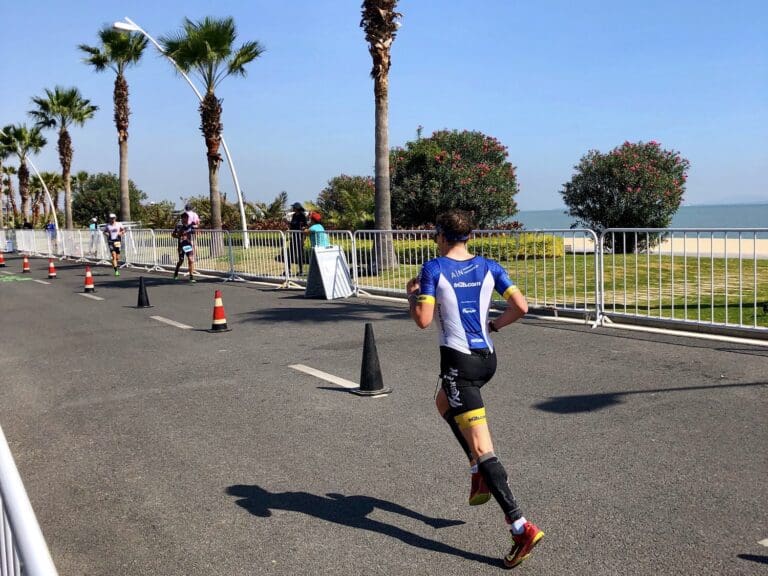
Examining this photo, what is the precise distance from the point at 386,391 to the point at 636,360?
2.91m

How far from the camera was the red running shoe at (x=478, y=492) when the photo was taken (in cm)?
406

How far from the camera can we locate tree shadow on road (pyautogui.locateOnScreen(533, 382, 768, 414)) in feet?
21.1

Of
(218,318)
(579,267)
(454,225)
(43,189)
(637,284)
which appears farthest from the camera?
(43,189)

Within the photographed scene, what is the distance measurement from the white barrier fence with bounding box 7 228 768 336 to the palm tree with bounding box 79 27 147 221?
18.5m

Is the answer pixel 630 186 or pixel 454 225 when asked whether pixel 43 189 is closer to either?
pixel 630 186

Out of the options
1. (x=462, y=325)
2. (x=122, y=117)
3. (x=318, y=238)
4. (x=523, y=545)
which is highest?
(x=122, y=117)

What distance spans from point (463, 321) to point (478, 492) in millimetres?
928

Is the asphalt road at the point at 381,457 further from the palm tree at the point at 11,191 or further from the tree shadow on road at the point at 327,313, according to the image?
the palm tree at the point at 11,191

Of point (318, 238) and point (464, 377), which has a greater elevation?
point (318, 238)

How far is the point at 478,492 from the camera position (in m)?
4.07

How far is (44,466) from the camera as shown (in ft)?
17.8

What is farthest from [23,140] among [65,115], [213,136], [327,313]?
[327,313]

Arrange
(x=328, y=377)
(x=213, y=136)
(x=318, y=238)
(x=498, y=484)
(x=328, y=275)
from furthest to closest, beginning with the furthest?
(x=213, y=136)
(x=318, y=238)
(x=328, y=275)
(x=328, y=377)
(x=498, y=484)

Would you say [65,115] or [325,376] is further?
[65,115]
